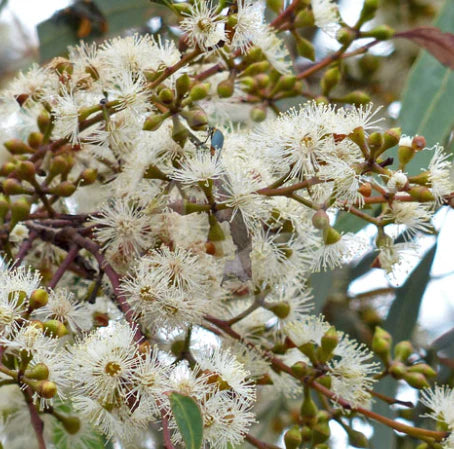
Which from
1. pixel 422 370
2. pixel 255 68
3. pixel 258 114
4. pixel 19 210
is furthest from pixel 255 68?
pixel 422 370

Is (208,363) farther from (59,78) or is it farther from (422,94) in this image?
(422,94)

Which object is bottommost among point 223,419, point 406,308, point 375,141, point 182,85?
point 406,308

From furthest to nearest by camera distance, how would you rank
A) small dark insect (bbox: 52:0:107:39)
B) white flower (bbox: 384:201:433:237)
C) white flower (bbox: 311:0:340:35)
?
small dark insect (bbox: 52:0:107:39)
white flower (bbox: 311:0:340:35)
white flower (bbox: 384:201:433:237)

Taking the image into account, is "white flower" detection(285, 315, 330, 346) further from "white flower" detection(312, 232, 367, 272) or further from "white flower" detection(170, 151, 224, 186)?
"white flower" detection(170, 151, 224, 186)

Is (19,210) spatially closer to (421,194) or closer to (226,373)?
(226,373)

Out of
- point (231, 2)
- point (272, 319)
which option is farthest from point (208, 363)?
Answer: point (231, 2)

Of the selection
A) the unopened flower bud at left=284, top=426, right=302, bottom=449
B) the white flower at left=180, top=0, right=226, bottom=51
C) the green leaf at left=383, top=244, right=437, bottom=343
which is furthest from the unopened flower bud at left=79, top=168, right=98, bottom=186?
the green leaf at left=383, top=244, right=437, bottom=343
